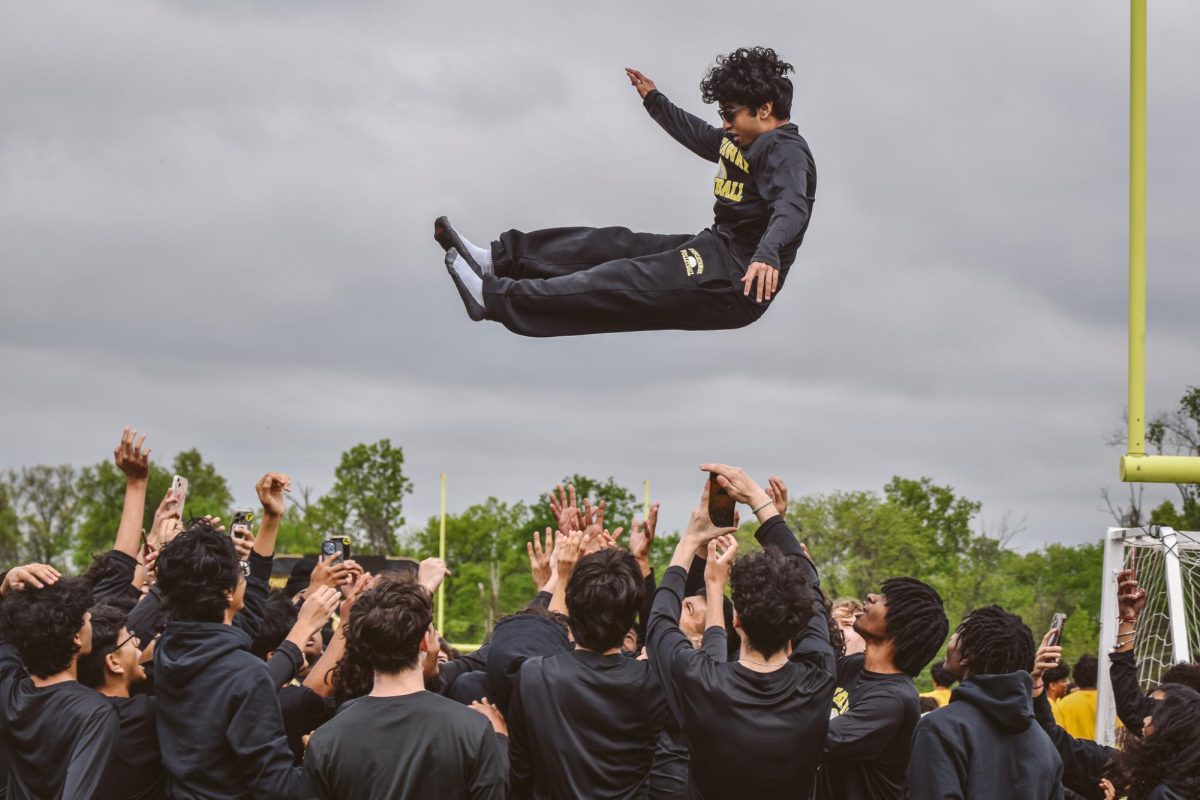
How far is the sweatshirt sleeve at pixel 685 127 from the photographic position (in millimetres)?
7613

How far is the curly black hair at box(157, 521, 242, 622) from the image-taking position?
4.89 metres

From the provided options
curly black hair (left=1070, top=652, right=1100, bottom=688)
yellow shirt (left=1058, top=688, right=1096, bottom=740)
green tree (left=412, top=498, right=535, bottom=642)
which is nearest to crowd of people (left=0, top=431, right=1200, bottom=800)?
yellow shirt (left=1058, top=688, right=1096, bottom=740)

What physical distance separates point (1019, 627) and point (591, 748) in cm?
173

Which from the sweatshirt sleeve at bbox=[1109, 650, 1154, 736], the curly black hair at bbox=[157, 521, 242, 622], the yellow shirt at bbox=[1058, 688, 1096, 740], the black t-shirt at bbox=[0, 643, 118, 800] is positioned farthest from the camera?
the yellow shirt at bbox=[1058, 688, 1096, 740]

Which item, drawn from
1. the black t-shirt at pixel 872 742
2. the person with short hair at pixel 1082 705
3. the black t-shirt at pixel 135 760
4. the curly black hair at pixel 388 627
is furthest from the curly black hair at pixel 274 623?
the person with short hair at pixel 1082 705

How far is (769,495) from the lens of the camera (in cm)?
524

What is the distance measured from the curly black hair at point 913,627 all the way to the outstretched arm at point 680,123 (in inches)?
121

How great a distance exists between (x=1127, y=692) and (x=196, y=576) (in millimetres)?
4219

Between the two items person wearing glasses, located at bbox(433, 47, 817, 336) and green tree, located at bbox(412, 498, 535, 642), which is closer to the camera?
person wearing glasses, located at bbox(433, 47, 817, 336)

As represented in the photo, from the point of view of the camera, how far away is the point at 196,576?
489cm

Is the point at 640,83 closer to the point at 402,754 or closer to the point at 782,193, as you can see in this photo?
the point at 782,193

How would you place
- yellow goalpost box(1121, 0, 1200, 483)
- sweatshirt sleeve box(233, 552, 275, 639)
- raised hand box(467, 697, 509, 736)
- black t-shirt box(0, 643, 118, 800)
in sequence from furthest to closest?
1. yellow goalpost box(1121, 0, 1200, 483)
2. sweatshirt sleeve box(233, 552, 275, 639)
3. raised hand box(467, 697, 509, 736)
4. black t-shirt box(0, 643, 118, 800)

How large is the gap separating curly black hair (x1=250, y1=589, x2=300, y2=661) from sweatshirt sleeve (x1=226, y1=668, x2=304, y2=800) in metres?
1.05

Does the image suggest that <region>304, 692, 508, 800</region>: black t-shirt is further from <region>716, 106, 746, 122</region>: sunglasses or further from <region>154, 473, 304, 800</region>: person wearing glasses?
<region>716, 106, 746, 122</region>: sunglasses
